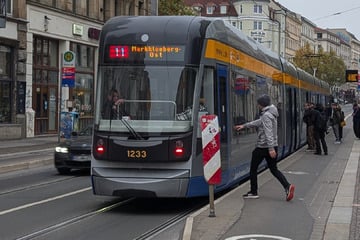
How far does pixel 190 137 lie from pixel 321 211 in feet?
7.58

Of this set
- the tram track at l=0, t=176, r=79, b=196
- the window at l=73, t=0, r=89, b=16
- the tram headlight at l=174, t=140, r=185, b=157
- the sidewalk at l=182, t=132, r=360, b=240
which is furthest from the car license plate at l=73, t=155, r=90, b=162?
the window at l=73, t=0, r=89, b=16

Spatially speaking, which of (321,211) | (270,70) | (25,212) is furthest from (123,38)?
(270,70)

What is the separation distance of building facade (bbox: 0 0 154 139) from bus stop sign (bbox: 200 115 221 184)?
16.1m

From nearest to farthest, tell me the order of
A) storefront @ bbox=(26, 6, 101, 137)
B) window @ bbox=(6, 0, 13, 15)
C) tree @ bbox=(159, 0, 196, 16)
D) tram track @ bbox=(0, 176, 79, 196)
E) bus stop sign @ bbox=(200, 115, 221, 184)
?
bus stop sign @ bbox=(200, 115, 221, 184)
tram track @ bbox=(0, 176, 79, 196)
window @ bbox=(6, 0, 13, 15)
storefront @ bbox=(26, 6, 101, 137)
tree @ bbox=(159, 0, 196, 16)

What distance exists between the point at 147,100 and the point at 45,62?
23.2 metres

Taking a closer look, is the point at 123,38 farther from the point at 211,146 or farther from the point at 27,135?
the point at 27,135

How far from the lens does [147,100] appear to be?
9.92m

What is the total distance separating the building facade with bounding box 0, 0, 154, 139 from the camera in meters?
28.5

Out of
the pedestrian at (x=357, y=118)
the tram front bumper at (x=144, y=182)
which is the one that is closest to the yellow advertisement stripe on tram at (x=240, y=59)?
the tram front bumper at (x=144, y=182)

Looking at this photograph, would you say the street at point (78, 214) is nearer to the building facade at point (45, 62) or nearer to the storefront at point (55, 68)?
the building facade at point (45, 62)

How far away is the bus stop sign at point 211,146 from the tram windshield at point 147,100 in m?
0.97

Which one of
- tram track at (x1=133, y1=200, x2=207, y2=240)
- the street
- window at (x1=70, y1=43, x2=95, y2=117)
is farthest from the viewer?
window at (x1=70, y1=43, x2=95, y2=117)

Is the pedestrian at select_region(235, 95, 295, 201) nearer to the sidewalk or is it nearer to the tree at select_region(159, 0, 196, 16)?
the sidewalk

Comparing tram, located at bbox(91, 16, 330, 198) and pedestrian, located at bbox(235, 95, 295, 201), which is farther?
pedestrian, located at bbox(235, 95, 295, 201)
